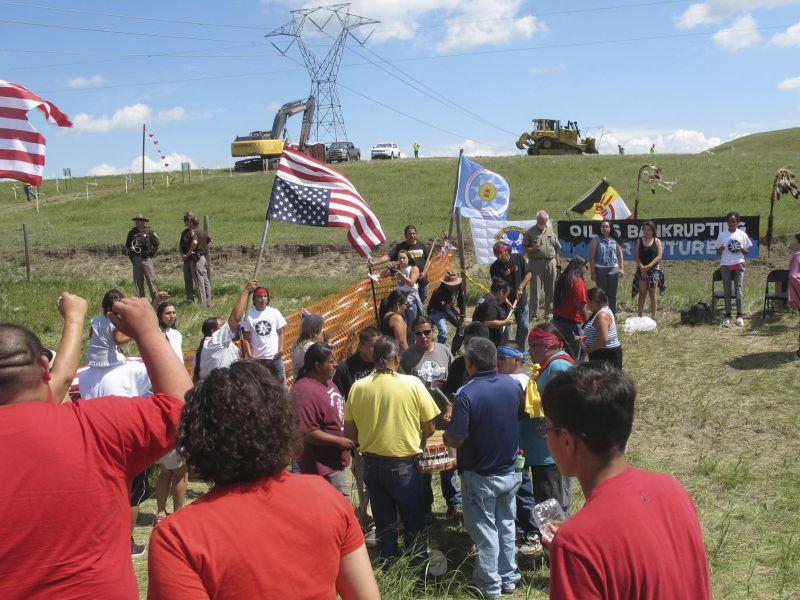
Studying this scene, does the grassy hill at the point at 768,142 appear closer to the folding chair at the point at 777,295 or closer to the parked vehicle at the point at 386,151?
the parked vehicle at the point at 386,151

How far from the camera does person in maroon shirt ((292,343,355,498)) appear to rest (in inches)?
207

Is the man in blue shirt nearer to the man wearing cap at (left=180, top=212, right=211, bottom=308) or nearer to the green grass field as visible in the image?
the green grass field

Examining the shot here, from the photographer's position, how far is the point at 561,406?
2.33 meters

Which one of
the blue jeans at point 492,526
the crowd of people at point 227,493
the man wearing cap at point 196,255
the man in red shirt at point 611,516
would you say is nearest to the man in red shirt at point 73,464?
the crowd of people at point 227,493

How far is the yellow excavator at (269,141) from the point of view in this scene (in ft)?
175

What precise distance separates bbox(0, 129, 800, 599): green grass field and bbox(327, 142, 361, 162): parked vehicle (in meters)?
11.1

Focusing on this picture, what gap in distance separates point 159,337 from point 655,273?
451 inches

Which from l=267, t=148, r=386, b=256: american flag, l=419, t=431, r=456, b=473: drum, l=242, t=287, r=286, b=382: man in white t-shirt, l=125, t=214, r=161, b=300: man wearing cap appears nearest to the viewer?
l=419, t=431, r=456, b=473: drum

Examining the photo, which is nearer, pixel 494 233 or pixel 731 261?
pixel 731 261

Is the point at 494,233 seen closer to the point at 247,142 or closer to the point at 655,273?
the point at 655,273

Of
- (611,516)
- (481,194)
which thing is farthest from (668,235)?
(611,516)

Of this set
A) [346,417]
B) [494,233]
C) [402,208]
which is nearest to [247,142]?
[402,208]

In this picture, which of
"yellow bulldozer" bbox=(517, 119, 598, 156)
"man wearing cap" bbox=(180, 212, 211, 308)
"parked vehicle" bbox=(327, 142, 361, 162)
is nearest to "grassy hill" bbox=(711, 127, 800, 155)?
"yellow bulldozer" bbox=(517, 119, 598, 156)

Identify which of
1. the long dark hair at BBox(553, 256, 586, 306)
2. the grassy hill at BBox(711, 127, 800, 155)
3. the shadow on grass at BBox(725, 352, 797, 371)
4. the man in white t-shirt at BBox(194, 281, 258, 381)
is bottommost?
the shadow on grass at BBox(725, 352, 797, 371)
